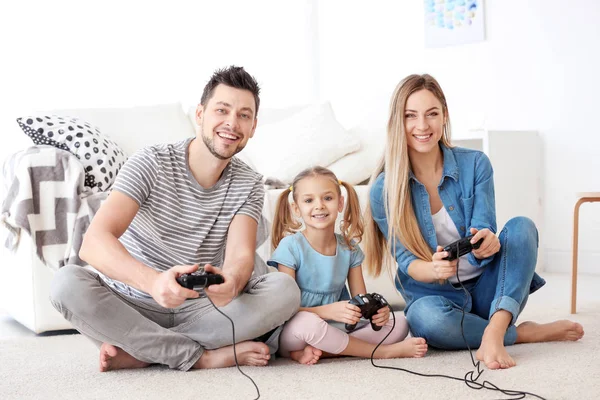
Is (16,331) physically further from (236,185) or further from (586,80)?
(586,80)

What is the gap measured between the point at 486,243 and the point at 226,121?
2.18 ft

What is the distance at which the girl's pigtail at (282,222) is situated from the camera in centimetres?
220

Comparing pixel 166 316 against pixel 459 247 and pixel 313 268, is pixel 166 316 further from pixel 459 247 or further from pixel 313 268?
pixel 459 247

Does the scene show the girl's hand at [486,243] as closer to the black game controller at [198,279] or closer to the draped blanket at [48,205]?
the black game controller at [198,279]

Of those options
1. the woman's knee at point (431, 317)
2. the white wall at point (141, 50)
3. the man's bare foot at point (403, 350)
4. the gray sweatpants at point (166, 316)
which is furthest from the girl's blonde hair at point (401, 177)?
the white wall at point (141, 50)

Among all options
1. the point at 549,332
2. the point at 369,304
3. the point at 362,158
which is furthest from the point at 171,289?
the point at 362,158

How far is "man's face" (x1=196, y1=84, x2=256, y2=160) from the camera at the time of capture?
1.74m

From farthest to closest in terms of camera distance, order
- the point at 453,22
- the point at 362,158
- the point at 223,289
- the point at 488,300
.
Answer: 1. the point at 453,22
2. the point at 362,158
3. the point at 488,300
4. the point at 223,289

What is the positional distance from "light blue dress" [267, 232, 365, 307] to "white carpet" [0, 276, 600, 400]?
202 mm

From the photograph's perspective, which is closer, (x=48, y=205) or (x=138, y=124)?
(x=48, y=205)

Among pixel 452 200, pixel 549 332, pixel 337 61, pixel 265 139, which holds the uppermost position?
pixel 337 61

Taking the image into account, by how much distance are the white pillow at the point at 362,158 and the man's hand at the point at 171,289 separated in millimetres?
1549

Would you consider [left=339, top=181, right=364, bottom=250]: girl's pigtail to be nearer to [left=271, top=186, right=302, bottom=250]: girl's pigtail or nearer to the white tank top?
[left=271, top=186, right=302, bottom=250]: girl's pigtail

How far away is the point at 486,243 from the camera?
1773mm
